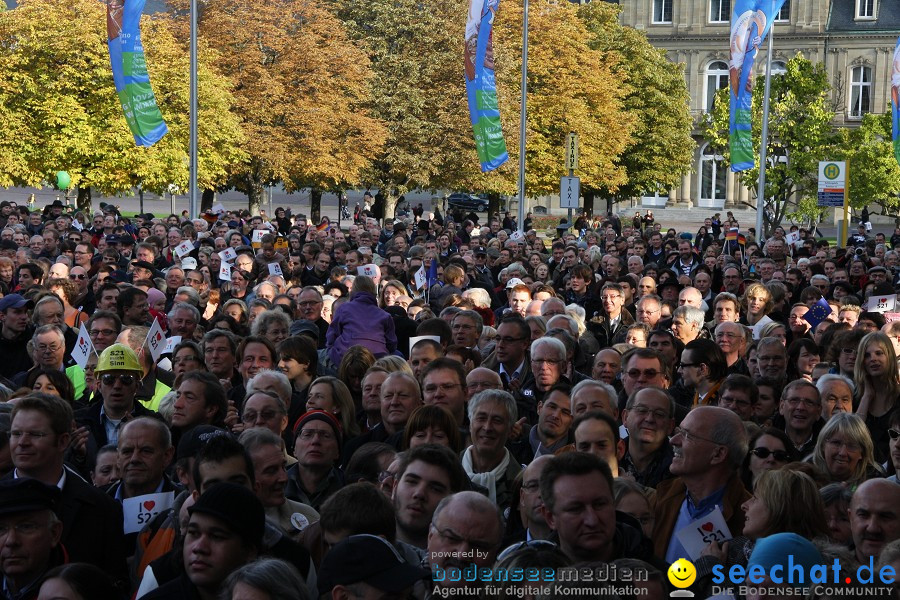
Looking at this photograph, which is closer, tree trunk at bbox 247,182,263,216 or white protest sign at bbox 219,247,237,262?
white protest sign at bbox 219,247,237,262

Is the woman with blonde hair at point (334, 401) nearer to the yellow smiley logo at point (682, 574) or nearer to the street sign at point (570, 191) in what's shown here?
the yellow smiley logo at point (682, 574)

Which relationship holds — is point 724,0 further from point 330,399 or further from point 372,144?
point 330,399

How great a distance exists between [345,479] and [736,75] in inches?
1028

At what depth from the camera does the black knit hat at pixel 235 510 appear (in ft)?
16.4

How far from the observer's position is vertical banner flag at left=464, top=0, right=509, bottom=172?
27.2 metres

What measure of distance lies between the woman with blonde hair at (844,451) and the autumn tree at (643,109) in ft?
178

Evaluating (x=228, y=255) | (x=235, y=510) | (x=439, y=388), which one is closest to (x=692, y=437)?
(x=235, y=510)

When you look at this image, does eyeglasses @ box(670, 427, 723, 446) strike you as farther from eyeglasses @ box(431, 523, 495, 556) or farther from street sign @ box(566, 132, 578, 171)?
street sign @ box(566, 132, 578, 171)

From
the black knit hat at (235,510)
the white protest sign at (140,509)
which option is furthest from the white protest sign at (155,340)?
the black knit hat at (235,510)

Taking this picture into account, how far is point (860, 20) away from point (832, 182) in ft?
166

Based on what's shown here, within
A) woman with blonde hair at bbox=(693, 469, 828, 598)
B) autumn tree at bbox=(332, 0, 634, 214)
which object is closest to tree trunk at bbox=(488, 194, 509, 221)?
autumn tree at bbox=(332, 0, 634, 214)

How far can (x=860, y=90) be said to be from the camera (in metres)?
77.1

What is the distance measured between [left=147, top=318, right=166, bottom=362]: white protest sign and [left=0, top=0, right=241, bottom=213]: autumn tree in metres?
29.4

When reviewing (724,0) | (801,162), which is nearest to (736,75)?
(801,162)
